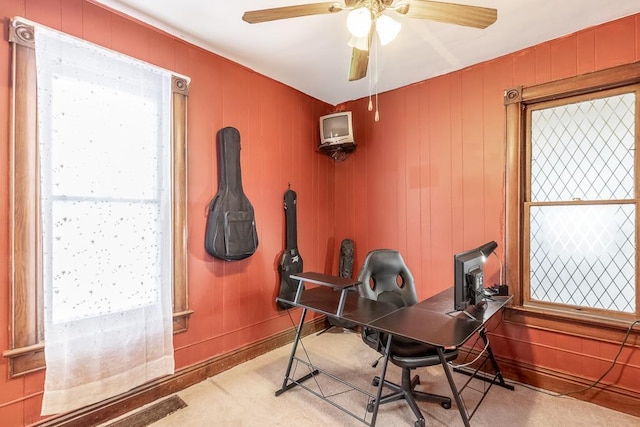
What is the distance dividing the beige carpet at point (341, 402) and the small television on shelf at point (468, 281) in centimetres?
75

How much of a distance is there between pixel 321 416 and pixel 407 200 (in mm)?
2063

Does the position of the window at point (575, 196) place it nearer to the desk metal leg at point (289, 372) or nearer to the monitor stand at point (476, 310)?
the monitor stand at point (476, 310)

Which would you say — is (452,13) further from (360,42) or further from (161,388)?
(161,388)

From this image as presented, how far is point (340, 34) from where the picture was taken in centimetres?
227

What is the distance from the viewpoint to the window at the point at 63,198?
163cm

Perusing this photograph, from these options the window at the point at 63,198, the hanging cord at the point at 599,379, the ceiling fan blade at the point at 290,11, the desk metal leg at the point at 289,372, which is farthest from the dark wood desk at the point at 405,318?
the ceiling fan blade at the point at 290,11

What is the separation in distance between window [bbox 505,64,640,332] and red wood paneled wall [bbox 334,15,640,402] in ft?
0.40

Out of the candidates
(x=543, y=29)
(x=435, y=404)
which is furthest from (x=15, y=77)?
(x=543, y=29)

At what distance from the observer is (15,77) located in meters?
1.62

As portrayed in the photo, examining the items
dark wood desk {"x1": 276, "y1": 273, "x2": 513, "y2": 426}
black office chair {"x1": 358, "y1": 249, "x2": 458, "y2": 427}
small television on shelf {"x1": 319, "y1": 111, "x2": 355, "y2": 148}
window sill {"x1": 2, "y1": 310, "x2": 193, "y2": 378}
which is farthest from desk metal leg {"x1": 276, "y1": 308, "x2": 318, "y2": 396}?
small television on shelf {"x1": 319, "y1": 111, "x2": 355, "y2": 148}

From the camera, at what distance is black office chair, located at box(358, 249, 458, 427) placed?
6.17 ft

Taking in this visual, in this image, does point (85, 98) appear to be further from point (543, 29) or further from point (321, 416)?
A: point (543, 29)

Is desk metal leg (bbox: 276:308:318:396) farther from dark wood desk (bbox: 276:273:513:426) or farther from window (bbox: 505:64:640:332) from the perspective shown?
window (bbox: 505:64:640:332)

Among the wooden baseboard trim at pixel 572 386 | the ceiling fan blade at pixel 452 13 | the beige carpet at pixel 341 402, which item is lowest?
the beige carpet at pixel 341 402
